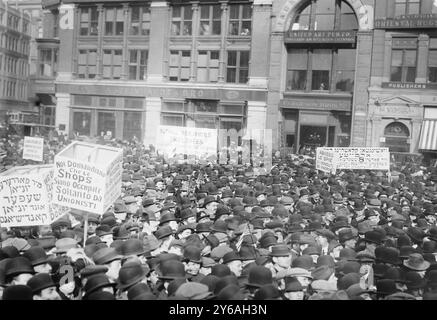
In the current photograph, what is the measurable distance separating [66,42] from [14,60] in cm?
1707

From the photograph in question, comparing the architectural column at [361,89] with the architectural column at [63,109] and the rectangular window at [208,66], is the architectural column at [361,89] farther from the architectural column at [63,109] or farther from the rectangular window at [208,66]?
the architectural column at [63,109]

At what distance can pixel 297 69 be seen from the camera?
3359 centimetres

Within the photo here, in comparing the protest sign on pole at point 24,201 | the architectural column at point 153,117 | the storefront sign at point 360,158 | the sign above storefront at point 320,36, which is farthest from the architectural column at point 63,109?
the protest sign on pole at point 24,201

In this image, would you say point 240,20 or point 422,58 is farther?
point 240,20

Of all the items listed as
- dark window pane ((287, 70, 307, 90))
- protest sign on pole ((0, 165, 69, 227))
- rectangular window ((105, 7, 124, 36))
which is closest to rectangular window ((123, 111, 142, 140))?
rectangular window ((105, 7, 124, 36))

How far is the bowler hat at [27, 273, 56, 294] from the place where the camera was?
6.09 metres

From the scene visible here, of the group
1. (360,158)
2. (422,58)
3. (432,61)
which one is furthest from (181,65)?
(360,158)

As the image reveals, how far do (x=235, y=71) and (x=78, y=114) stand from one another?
40.8 ft

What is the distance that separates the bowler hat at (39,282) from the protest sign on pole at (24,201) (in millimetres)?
2943

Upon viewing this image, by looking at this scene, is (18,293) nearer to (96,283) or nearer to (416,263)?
(96,283)

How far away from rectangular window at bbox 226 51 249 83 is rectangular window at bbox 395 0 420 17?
9615mm

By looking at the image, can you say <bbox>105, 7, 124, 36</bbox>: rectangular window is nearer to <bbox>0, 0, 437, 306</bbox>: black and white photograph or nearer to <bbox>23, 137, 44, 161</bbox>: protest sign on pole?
<bbox>0, 0, 437, 306</bbox>: black and white photograph

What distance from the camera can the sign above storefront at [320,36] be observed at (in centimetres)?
3144
